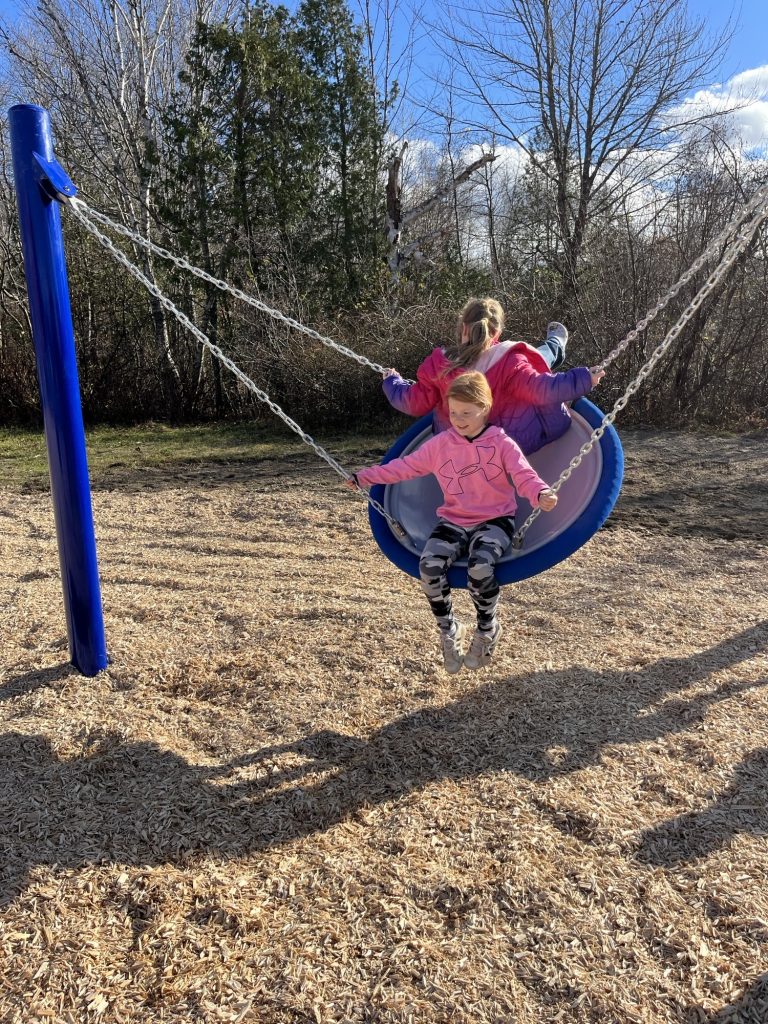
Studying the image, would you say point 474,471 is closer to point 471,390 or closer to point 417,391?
point 471,390

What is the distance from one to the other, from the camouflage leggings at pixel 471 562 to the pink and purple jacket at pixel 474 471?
0.20 ft

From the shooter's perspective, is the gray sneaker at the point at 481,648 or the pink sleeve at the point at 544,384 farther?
the pink sleeve at the point at 544,384

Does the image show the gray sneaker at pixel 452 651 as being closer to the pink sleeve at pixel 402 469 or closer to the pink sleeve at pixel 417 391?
the pink sleeve at pixel 402 469

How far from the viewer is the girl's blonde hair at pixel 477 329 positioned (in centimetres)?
354

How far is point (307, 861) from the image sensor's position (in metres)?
2.56

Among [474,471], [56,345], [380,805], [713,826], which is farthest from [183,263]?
[713,826]

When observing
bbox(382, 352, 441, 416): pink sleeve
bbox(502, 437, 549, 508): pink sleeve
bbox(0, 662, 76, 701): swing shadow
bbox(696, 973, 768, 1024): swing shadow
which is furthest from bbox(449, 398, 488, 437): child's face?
bbox(0, 662, 76, 701): swing shadow

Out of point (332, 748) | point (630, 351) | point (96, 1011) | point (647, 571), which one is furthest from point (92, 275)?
point (96, 1011)

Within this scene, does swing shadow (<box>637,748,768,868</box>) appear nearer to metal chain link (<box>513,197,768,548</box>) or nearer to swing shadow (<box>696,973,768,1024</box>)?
swing shadow (<box>696,973,768,1024</box>)


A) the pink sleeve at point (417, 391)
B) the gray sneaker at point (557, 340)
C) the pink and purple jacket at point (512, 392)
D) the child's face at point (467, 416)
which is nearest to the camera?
the child's face at point (467, 416)

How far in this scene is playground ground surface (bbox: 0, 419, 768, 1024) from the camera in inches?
82.1

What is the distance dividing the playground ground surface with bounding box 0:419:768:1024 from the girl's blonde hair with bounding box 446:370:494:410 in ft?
4.71

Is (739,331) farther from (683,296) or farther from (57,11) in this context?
(57,11)

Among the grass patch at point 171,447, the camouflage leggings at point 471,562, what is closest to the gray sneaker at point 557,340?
the camouflage leggings at point 471,562
